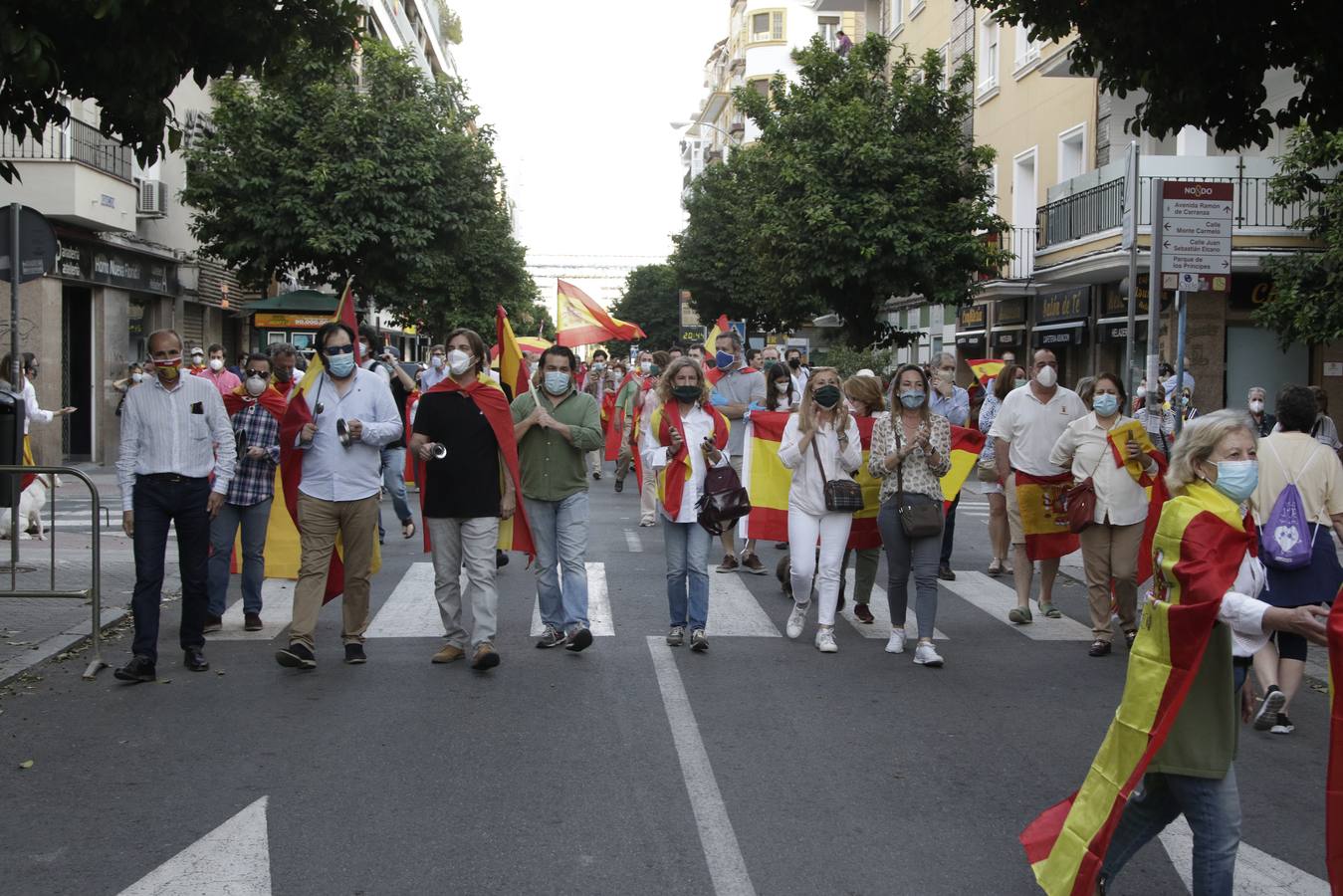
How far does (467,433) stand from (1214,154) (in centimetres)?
2132

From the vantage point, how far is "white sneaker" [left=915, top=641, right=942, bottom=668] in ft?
28.2

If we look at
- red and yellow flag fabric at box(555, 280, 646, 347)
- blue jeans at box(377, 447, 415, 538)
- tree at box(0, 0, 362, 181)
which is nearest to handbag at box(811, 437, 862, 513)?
tree at box(0, 0, 362, 181)

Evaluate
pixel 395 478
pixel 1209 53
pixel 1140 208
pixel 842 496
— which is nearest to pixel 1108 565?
pixel 842 496

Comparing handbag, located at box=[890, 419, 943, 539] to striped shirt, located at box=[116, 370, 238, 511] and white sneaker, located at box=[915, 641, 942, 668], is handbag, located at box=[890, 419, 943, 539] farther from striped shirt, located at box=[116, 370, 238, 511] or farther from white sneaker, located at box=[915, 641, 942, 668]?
striped shirt, located at box=[116, 370, 238, 511]

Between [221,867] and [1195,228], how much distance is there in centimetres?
912

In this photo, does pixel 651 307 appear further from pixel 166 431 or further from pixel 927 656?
pixel 166 431

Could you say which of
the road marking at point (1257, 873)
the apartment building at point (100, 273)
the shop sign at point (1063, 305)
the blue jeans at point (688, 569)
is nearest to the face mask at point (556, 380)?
the blue jeans at point (688, 569)

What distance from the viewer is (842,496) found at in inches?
355

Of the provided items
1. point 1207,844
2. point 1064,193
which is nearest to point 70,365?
point 1064,193

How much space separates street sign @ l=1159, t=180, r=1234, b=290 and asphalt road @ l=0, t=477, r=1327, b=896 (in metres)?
3.69

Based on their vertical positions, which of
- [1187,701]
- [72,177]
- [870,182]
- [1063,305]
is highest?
[870,182]

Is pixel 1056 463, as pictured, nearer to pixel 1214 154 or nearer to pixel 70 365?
pixel 1214 154

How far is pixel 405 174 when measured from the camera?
30141 mm

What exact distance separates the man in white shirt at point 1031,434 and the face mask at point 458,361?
4.16 m
